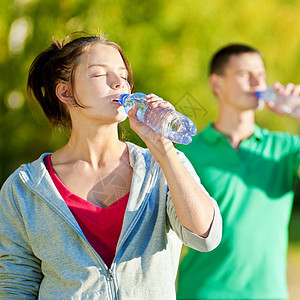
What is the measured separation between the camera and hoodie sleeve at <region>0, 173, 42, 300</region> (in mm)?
1976

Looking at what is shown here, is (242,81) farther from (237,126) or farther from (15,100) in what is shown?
(15,100)

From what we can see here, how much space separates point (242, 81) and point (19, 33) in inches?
181

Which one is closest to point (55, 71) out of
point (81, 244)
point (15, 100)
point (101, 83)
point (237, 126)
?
point (101, 83)

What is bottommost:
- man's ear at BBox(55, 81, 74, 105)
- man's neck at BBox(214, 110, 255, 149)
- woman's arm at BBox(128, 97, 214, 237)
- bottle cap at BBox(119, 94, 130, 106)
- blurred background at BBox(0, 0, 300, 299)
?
woman's arm at BBox(128, 97, 214, 237)

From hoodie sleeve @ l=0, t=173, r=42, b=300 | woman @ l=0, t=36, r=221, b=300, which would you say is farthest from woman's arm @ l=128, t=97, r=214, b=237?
hoodie sleeve @ l=0, t=173, r=42, b=300

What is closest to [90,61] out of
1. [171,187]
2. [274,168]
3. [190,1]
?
[171,187]

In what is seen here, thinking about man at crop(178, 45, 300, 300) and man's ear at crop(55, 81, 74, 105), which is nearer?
man's ear at crop(55, 81, 74, 105)

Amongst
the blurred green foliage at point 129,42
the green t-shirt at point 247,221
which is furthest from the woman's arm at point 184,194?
the blurred green foliage at point 129,42

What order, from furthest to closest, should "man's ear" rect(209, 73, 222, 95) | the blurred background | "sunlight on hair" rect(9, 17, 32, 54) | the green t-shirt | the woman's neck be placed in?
"sunlight on hair" rect(9, 17, 32, 54) → the blurred background → "man's ear" rect(209, 73, 222, 95) → the green t-shirt → the woman's neck

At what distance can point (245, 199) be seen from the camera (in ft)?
11.2

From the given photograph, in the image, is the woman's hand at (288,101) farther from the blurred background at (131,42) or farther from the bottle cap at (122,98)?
the blurred background at (131,42)

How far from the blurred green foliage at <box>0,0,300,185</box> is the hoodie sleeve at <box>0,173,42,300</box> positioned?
15.6 feet

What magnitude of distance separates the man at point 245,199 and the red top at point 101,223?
1498 mm

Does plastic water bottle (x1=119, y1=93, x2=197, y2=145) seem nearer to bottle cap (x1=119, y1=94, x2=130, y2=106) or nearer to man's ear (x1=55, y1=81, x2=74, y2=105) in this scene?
bottle cap (x1=119, y1=94, x2=130, y2=106)
